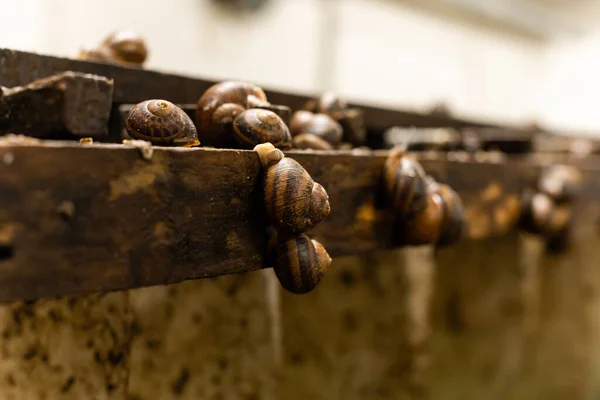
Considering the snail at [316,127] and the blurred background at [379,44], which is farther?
the blurred background at [379,44]

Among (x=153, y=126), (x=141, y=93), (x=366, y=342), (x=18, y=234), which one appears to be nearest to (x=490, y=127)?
(x=366, y=342)

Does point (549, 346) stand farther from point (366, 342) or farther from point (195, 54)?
point (195, 54)

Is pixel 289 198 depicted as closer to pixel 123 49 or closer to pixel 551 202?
pixel 123 49

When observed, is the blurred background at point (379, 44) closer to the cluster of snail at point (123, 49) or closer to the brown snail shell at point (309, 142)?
the cluster of snail at point (123, 49)

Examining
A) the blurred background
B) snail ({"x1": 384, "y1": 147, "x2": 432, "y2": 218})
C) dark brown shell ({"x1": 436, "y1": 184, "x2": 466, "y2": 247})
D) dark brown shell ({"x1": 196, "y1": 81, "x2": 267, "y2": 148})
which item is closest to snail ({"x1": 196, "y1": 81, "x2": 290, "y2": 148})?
dark brown shell ({"x1": 196, "y1": 81, "x2": 267, "y2": 148})

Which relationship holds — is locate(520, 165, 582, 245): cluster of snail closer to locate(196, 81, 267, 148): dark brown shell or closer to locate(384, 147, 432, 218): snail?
locate(384, 147, 432, 218): snail

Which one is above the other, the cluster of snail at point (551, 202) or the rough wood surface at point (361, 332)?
the cluster of snail at point (551, 202)

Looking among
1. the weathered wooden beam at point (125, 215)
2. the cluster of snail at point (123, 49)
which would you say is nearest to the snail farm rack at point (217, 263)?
the weathered wooden beam at point (125, 215)
